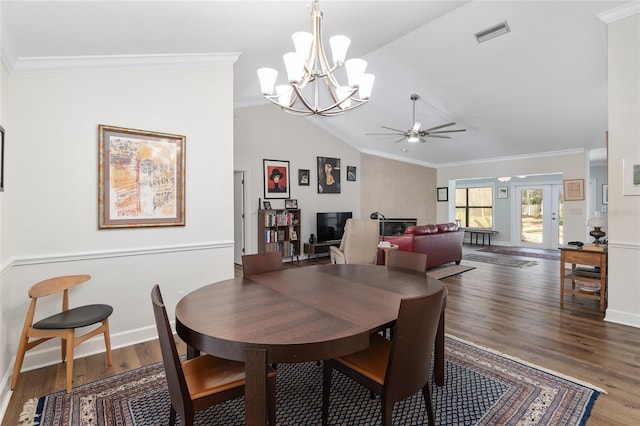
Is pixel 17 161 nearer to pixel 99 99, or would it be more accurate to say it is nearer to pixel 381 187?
pixel 99 99

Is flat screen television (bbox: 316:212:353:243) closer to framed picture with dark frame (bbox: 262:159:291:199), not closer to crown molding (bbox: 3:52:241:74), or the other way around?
framed picture with dark frame (bbox: 262:159:291:199)

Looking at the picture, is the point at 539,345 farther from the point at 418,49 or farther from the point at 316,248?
the point at 316,248

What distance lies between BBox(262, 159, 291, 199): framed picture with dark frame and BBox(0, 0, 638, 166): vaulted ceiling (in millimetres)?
1248

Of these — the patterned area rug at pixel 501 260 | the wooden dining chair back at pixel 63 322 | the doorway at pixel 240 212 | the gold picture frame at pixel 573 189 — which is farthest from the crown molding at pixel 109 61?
the gold picture frame at pixel 573 189

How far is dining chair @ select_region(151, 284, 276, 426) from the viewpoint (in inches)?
52.9

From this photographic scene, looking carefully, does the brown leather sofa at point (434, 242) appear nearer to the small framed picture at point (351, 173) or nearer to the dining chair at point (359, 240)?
the dining chair at point (359, 240)

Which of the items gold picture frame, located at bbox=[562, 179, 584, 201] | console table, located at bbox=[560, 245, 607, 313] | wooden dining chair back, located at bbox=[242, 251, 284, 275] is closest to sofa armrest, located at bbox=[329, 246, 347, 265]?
wooden dining chair back, located at bbox=[242, 251, 284, 275]

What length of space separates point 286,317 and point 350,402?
2.85 feet

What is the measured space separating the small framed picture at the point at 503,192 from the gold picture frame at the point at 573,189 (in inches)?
104

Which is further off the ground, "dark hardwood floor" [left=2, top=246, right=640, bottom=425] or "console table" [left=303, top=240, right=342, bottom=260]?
"console table" [left=303, top=240, right=342, bottom=260]

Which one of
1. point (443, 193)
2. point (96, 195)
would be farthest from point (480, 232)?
point (96, 195)

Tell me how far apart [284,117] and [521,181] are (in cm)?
704

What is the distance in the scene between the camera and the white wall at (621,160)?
3146 mm

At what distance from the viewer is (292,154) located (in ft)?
22.6
